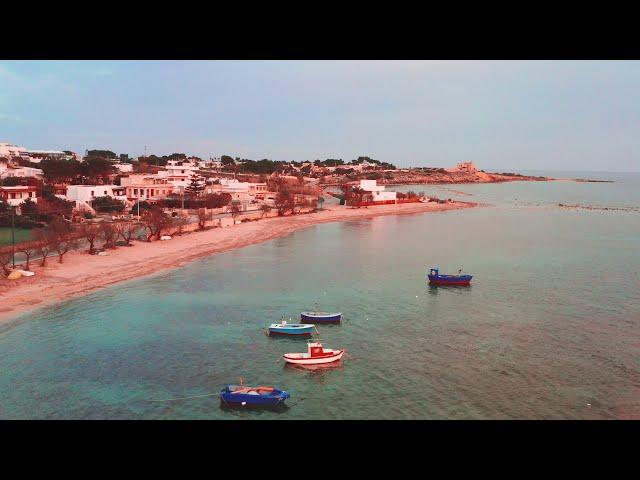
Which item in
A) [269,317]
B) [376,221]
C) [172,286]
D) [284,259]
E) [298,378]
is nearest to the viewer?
[298,378]

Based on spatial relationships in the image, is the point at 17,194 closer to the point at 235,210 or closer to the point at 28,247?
the point at 28,247

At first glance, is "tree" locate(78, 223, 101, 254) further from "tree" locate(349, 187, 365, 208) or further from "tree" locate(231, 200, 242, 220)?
"tree" locate(349, 187, 365, 208)

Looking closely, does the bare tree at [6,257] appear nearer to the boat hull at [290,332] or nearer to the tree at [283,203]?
the boat hull at [290,332]

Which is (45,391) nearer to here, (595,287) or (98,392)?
(98,392)

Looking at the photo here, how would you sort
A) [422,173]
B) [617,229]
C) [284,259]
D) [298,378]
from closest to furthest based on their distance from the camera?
[298,378], [284,259], [617,229], [422,173]

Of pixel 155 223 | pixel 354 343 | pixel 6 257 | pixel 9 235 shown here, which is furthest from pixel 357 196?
pixel 354 343
